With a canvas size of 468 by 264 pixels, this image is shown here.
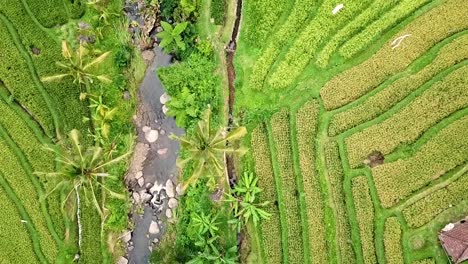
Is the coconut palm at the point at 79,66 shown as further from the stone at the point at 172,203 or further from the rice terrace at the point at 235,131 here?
the stone at the point at 172,203

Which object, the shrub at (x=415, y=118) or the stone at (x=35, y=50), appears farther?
the stone at (x=35, y=50)

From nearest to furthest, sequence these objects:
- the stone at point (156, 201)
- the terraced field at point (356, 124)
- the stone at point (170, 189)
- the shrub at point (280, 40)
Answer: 1. the terraced field at point (356, 124)
2. the shrub at point (280, 40)
3. the stone at point (170, 189)
4. the stone at point (156, 201)

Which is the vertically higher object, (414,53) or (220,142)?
(414,53)

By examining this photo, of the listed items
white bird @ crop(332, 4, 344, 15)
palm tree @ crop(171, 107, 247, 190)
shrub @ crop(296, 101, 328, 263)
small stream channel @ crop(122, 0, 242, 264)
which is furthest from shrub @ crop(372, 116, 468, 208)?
small stream channel @ crop(122, 0, 242, 264)

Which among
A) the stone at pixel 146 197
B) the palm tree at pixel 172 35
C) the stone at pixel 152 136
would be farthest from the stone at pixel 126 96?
the stone at pixel 146 197

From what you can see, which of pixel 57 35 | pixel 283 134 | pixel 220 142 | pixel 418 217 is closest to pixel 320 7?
pixel 283 134

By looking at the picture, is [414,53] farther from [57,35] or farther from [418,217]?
[57,35]

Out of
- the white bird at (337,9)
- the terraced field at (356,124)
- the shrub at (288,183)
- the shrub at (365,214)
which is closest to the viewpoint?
the terraced field at (356,124)
